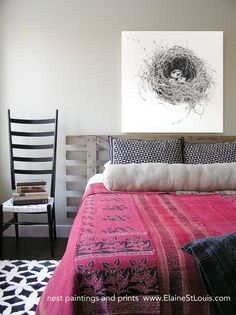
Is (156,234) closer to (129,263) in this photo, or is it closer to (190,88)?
(129,263)

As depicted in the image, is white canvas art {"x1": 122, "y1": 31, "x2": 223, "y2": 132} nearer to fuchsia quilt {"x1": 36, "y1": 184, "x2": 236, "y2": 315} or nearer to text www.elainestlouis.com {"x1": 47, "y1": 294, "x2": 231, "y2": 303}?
fuchsia quilt {"x1": 36, "y1": 184, "x2": 236, "y2": 315}

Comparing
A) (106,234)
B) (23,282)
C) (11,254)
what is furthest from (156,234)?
(11,254)

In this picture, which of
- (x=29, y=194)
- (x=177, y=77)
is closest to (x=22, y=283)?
(x=29, y=194)

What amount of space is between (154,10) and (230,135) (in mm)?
1369

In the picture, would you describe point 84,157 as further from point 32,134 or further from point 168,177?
point 168,177

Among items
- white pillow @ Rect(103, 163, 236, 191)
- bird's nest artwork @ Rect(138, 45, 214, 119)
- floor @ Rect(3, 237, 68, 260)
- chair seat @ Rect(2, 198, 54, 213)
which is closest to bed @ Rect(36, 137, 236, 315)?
white pillow @ Rect(103, 163, 236, 191)

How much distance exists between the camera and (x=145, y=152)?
2406 mm

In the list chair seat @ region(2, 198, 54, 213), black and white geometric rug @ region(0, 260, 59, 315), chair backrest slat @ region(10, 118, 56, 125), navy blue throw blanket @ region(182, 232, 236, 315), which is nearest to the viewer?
navy blue throw blanket @ region(182, 232, 236, 315)

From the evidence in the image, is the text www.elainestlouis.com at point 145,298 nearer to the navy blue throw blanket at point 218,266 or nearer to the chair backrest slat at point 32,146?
the navy blue throw blanket at point 218,266

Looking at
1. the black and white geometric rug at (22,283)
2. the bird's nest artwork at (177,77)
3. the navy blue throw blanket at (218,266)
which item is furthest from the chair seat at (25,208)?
the navy blue throw blanket at (218,266)

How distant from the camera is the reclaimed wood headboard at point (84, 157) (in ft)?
9.15

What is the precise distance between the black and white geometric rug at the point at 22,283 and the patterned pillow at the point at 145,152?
3.24 ft

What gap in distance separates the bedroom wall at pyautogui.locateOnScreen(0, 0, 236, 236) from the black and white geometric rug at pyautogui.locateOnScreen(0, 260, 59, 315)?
3.91 ft

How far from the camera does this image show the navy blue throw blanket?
3.09 ft
